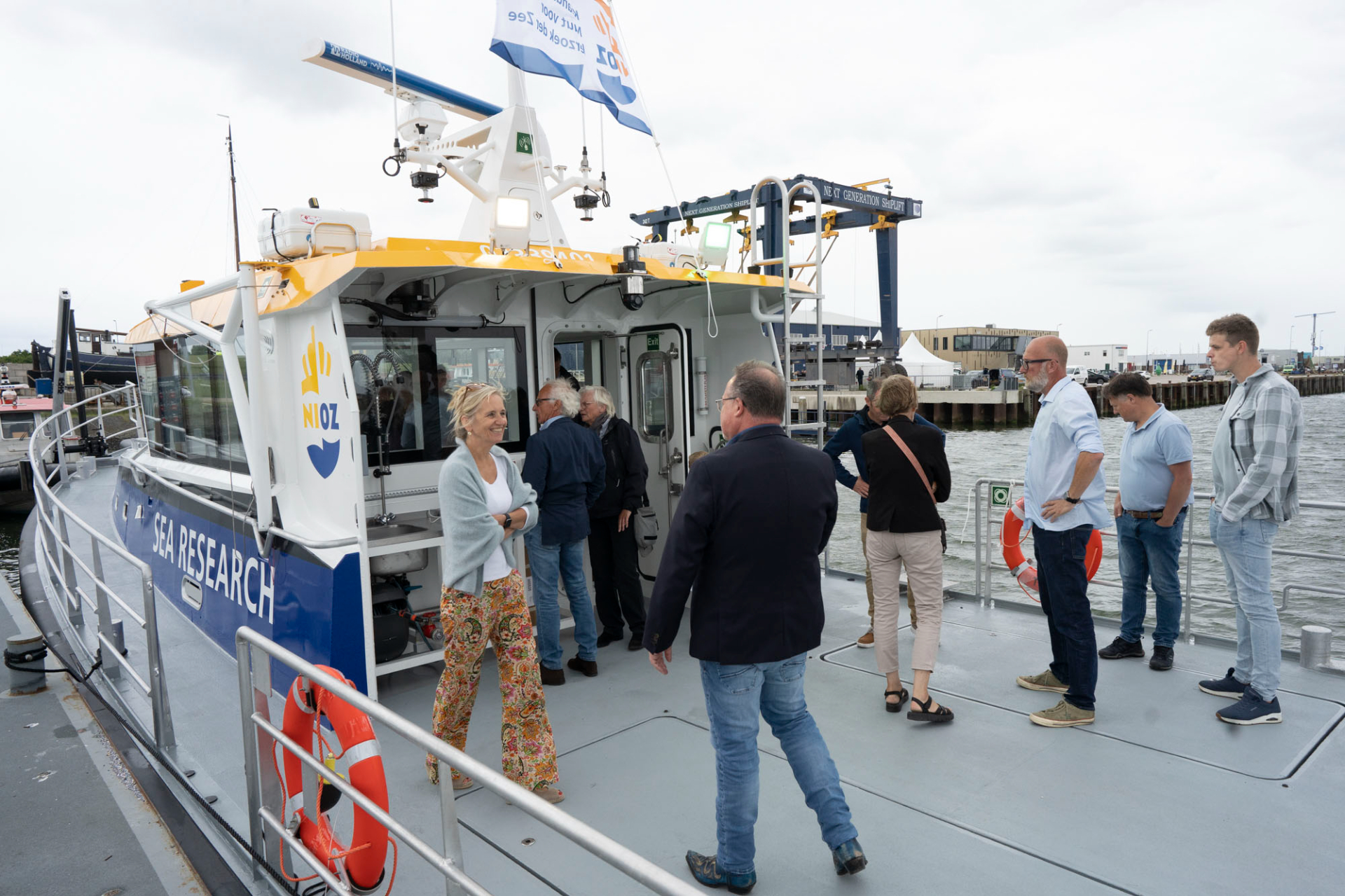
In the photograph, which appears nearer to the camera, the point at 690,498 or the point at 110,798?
the point at 690,498

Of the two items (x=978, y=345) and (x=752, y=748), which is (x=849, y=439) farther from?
(x=978, y=345)

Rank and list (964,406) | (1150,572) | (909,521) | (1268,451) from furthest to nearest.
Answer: (964,406)
(1150,572)
(909,521)
(1268,451)

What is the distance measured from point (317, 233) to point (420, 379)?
98 centimetres

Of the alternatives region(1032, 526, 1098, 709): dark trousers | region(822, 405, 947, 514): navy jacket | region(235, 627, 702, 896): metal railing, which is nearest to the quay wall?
region(822, 405, 947, 514): navy jacket

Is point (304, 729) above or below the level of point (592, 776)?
above

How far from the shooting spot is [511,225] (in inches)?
167

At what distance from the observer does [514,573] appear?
123 inches

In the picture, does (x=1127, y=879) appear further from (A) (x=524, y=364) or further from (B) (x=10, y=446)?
(B) (x=10, y=446)

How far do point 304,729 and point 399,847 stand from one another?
2.34 ft

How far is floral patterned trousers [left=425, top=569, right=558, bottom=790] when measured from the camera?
300cm

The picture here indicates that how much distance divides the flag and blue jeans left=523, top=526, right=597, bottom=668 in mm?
2549

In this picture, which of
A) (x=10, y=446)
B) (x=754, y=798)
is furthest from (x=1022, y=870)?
(x=10, y=446)

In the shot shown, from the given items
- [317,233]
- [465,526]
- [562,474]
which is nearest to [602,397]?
[562,474]

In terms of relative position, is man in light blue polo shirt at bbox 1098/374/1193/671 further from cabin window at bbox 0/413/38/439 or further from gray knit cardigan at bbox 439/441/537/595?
cabin window at bbox 0/413/38/439
